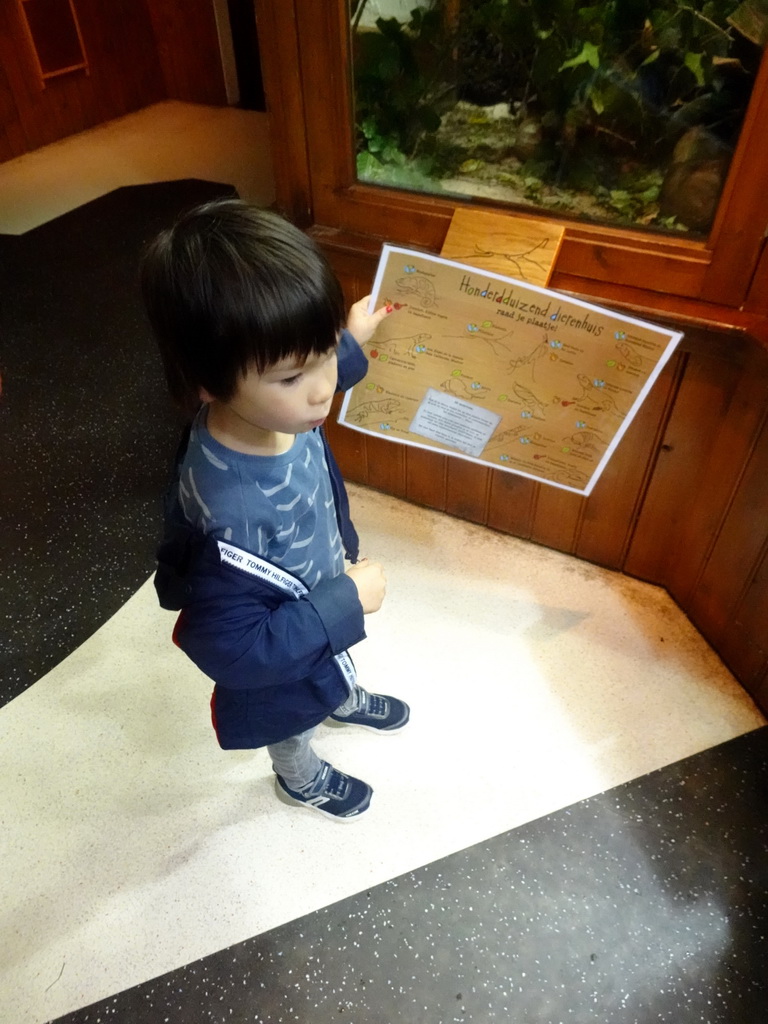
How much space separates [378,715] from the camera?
4.07ft

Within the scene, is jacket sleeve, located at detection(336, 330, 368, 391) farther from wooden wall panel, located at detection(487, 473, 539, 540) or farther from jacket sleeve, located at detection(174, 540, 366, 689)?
wooden wall panel, located at detection(487, 473, 539, 540)

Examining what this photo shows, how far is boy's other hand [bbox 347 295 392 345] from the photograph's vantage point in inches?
43.1

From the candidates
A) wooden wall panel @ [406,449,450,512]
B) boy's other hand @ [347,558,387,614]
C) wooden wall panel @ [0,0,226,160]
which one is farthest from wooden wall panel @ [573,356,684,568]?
wooden wall panel @ [0,0,226,160]

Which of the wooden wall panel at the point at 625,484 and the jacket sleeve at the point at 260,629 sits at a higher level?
the jacket sleeve at the point at 260,629

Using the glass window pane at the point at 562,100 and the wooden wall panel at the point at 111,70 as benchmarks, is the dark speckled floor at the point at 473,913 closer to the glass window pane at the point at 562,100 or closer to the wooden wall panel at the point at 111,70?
the glass window pane at the point at 562,100

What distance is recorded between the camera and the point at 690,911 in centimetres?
103

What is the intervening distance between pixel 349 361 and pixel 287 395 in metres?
0.31

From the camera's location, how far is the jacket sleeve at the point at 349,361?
37.9 inches

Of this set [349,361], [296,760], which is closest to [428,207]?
[349,361]

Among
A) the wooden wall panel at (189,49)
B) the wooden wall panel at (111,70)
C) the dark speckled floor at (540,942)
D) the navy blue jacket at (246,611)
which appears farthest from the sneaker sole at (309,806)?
the wooden wall panel at (189,49)

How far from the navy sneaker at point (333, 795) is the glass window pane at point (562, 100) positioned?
99cm

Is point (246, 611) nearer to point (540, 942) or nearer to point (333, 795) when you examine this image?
point (333, 795)

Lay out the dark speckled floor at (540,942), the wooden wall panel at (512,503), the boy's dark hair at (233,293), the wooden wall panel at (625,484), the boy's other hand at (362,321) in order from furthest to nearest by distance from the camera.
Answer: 1. the wooden wall panel at (512,503)
2. the wooden wall panel at (625,484)
3. the boy's other hand at (362,321)
4. the dark speckled floor at (540,942)
5. the boy's dark hair at (233,293)

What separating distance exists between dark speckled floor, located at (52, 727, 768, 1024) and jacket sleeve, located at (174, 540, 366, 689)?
19.5 inches
